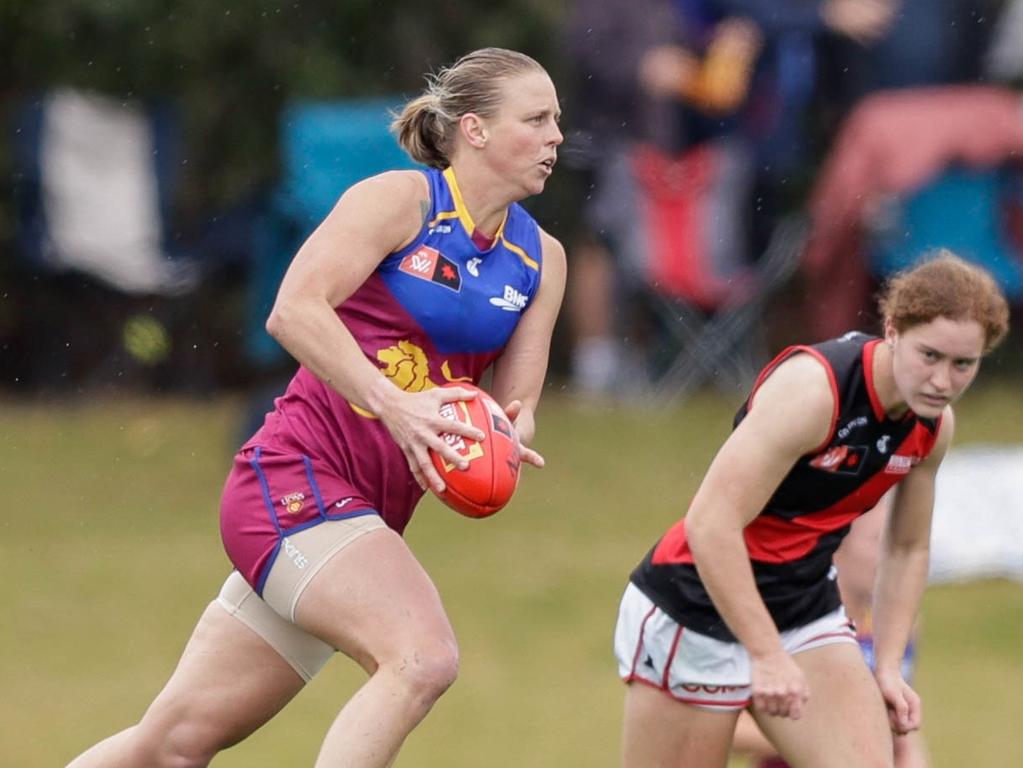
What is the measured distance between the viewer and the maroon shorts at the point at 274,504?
4.69m

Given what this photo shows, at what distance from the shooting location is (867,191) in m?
12.2

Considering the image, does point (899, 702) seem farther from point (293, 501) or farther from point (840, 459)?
point (293, 501)

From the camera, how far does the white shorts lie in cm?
482

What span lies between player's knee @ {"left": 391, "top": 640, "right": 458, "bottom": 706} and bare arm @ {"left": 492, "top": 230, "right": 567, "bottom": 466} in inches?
28.0

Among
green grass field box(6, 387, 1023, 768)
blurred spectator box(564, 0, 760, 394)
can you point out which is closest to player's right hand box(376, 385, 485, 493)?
green grass field box(6, 387, 1023, 768)

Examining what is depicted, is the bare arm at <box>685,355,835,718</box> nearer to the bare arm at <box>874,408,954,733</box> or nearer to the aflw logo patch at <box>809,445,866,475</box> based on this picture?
the aflw logo patch at <box>809,445,866,475</box>

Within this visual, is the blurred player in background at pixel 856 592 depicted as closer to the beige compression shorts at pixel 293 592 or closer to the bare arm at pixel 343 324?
the beige compression shorts at pixel 293 592

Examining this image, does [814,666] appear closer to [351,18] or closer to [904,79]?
[904,79]

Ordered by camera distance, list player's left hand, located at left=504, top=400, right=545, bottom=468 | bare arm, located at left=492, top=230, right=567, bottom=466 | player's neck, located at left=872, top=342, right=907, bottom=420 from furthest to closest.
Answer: bare arm, located at left=492, top=230, right=567, bottom=466 → player's left hand, located at left=504, top=400, right=545, bottom=468 → player's neck, located at left=872, top=342, right=907, bottom=420

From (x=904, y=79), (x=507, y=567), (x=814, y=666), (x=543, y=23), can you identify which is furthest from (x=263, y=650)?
(x=543, y=23)

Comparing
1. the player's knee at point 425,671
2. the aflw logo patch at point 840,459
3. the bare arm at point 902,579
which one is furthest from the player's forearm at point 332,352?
the bare arm at point 902,579

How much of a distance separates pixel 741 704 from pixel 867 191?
25.7 feet

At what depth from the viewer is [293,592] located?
463 centimetres

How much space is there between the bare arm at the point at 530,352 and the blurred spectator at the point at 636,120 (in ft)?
24.3
